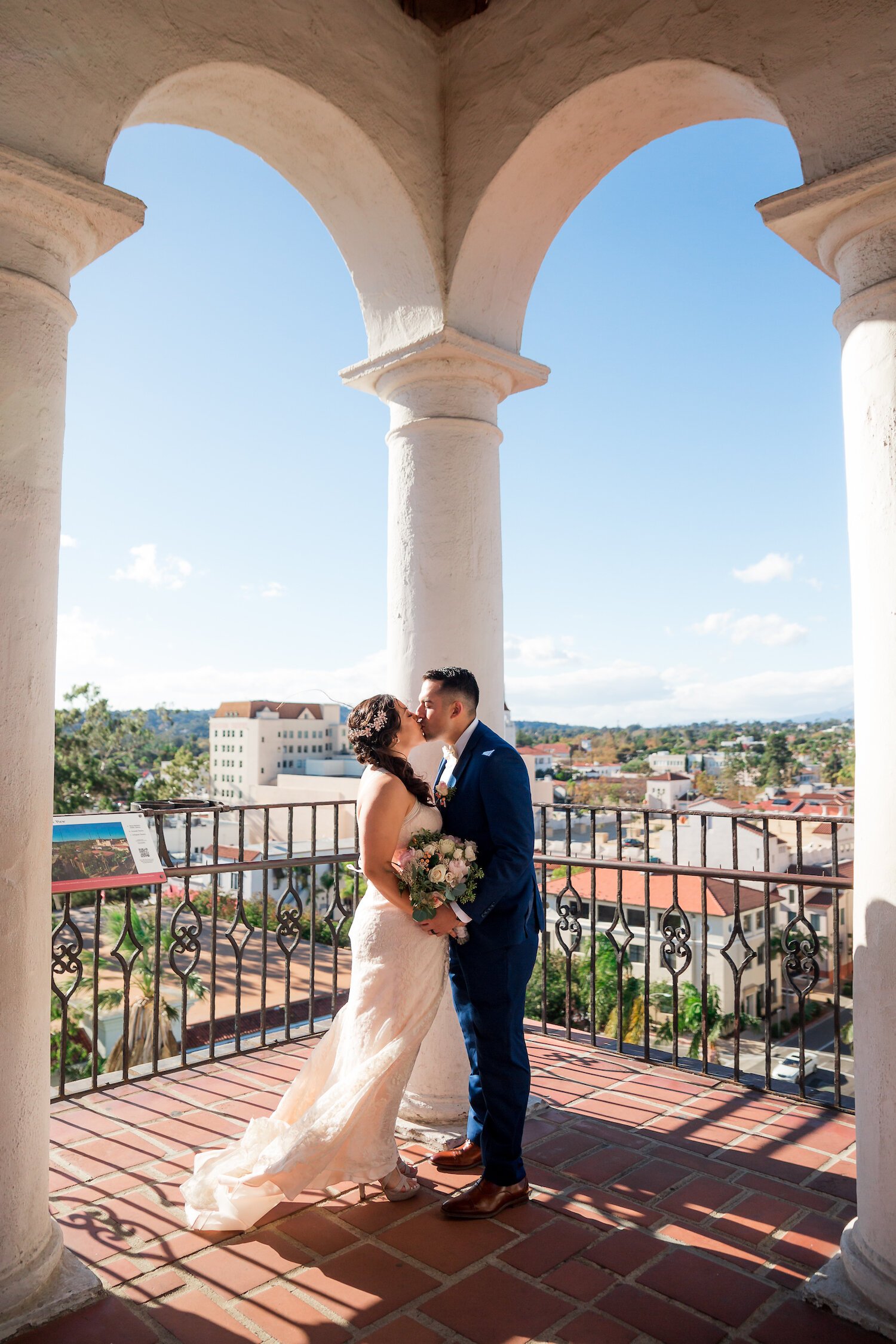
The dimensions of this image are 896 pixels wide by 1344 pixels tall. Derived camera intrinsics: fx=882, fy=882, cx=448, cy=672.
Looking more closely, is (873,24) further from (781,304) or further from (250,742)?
(250,742)

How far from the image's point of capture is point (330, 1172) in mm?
2992

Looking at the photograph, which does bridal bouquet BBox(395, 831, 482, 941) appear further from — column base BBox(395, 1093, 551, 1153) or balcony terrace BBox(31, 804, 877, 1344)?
column base BBox(395, 1093, 551, 1153)

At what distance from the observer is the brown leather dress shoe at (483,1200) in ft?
9.77

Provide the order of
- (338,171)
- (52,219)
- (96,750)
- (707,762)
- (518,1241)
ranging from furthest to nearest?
(707,762)
(96,750)
(338,171)
(518,1241)
(52,219)

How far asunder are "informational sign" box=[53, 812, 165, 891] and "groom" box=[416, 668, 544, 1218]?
1575mm

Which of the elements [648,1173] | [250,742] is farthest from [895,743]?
[250,742]

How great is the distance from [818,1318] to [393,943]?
1635 millimetres

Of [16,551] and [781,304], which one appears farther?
[781,304]

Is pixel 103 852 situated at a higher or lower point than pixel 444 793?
lower

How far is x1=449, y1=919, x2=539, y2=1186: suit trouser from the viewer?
306cm

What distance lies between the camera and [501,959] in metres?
3.08

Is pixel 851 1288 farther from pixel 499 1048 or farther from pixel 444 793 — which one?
pixel 444 793

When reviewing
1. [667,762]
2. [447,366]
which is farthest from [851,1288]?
[667,762]

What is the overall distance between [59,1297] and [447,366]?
3.56 meters
